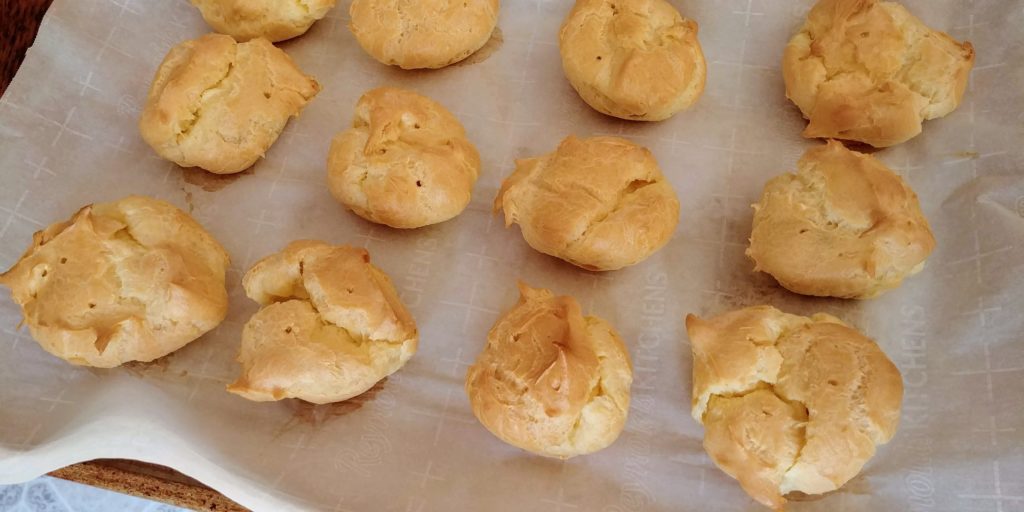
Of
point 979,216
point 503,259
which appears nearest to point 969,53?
point 979,216

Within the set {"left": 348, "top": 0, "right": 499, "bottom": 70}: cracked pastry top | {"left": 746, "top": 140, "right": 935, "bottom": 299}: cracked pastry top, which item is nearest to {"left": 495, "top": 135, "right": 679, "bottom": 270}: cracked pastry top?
{"left": 746, "top": 140, "right": 935, "bottom": 299}: cracked pastry top

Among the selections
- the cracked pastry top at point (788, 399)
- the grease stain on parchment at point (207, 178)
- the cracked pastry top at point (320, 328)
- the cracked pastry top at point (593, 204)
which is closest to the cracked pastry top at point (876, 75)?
the cracked pastry top at point (593, 204)

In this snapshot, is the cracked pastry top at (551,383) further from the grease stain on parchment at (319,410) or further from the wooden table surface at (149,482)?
the wooden table surface at (149,482)

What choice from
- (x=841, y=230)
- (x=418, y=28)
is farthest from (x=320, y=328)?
(x=841, y=230)

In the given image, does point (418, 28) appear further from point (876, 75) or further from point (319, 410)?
point (876, 75)

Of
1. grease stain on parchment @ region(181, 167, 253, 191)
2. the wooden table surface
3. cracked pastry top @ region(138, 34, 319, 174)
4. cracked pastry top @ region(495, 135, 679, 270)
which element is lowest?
the wooden table surface

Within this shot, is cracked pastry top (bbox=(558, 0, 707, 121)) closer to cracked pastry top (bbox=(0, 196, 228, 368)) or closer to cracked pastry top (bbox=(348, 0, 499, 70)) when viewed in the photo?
cracked pastry top (bbox=(348, 0, 499, 70))
